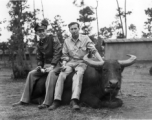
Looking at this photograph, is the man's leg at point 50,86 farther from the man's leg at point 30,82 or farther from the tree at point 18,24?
the tree at point 18,24

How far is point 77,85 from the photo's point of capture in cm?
573

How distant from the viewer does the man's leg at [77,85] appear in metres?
5.56

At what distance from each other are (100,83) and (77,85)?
531mm

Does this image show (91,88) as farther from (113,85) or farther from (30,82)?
(30,82)

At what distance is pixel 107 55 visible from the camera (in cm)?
2208

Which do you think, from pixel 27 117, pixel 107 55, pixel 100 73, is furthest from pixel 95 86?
pixel 107 55

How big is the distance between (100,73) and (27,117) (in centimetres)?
183

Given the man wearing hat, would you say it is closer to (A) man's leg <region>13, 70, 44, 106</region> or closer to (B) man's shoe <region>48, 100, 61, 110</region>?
(A) man's leg <region>13, 70, 44, 106</region>

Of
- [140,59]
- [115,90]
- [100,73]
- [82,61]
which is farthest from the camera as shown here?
[140,59]

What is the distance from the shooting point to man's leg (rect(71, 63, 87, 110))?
5556 mm

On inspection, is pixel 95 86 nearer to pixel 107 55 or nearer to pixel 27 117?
pixel 27 117

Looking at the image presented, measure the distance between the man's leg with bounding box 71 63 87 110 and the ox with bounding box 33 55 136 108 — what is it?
9.2 inches

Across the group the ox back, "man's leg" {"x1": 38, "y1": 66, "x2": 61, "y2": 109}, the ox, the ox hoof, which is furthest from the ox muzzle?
"man's leg" {"x1": 38, "y1": 66, "x2": 61, "y2": 109}

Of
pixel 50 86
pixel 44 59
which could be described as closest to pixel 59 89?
pixel 50 86
